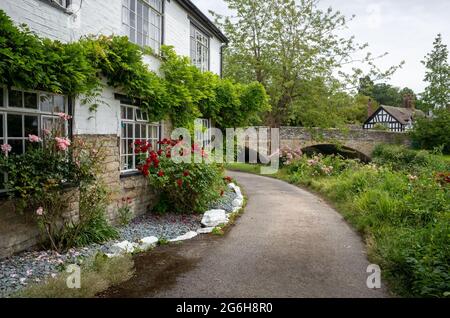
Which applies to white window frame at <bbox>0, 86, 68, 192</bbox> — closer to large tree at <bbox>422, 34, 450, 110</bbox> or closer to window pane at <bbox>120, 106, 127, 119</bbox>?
window pane at <bbox>120, 106, 127, 119</bbox>

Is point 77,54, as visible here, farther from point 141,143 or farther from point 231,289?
point 231,289

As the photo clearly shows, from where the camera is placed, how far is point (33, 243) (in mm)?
Answer: 6016

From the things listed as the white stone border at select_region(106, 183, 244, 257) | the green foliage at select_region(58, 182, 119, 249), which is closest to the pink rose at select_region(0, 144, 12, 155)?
the green foliage at select_region(58, 182, 119, 249)

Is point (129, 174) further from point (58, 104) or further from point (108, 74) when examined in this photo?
point (58, 104)

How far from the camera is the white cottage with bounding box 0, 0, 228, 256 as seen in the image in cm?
574

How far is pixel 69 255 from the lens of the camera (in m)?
5.81

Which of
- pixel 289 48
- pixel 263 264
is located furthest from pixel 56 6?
pixel 289 48

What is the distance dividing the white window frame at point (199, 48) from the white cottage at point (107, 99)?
1.90 feet

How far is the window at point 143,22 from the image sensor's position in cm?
873

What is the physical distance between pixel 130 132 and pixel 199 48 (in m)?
6.10

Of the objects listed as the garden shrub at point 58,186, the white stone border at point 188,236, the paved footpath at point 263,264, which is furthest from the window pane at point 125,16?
the paved footpath at point 263,264

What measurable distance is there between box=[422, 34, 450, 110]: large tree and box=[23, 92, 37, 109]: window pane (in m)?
36.7

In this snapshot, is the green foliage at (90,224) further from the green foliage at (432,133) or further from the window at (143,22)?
the green foliage at (432,133)

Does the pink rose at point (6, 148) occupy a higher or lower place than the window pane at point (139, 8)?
lower
